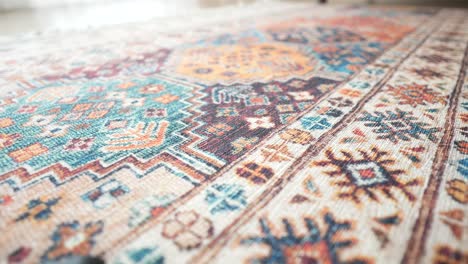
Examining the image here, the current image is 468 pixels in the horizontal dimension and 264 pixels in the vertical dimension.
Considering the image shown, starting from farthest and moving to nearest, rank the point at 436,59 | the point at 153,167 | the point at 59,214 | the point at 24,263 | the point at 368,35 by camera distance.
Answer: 1. the point at 368,35
2. the point at 436,59
3. the point at 153,167
4. the point at 59,214
5. the point at 24,263

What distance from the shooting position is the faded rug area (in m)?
0.91

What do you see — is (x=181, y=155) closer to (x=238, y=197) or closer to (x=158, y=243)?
(x=238, y=197)

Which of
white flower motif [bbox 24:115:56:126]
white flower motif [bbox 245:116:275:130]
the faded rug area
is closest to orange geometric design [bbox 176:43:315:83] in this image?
the faded rug area

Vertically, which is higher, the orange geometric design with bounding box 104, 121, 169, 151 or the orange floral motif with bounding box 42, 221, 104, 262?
the orange geometric design with bounding box 104, 121, 169, 151

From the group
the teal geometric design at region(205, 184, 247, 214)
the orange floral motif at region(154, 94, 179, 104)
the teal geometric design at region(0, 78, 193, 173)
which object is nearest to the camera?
the teal geometric design at region(205, 184, 247, 214)

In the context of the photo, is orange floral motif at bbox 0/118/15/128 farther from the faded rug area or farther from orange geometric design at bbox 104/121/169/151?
orange geometric design at bbox 104/121/169/151

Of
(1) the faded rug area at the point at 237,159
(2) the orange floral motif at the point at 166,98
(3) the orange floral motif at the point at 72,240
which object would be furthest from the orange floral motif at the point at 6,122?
(3) the orange floral motif at the point at 72,240

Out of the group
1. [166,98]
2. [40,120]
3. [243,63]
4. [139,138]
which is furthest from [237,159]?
[243,63]

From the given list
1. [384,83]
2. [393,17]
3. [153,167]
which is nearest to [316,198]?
[153,167]

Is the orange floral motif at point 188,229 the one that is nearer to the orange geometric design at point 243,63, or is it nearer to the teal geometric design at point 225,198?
the teal geometric design at point 225,198

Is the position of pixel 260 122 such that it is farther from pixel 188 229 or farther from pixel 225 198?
pixel 188 229

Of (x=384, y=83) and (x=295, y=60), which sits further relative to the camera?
(x=295, y=60)

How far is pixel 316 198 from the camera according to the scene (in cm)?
108

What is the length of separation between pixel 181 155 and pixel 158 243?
50 centimetres
